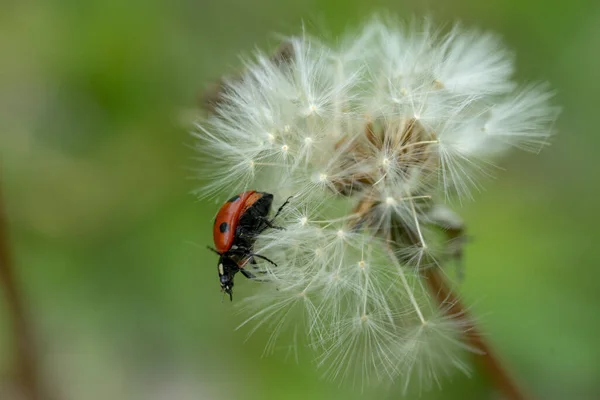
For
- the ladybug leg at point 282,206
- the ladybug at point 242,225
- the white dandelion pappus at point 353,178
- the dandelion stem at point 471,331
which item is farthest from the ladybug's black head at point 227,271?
the dandelion stem at point 471,331

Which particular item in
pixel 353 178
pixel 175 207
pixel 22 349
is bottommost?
pixel 22 349

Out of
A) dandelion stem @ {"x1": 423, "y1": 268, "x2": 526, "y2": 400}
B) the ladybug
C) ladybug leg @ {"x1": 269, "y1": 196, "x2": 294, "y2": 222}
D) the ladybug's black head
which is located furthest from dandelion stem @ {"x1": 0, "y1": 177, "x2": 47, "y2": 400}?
dandelion stem @ {"x1": 423, "y1": 268, "x2": 526, "y2": 400}

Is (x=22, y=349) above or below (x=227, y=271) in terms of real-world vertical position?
below

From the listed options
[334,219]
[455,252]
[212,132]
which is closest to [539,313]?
[455,252]

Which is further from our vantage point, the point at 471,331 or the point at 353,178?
the point at 471,331

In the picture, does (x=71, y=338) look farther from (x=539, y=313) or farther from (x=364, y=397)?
(x=539, y=313)

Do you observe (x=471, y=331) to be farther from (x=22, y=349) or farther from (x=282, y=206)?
(x=22, y=349)

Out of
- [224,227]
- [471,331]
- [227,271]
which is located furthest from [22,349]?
[471,331]
